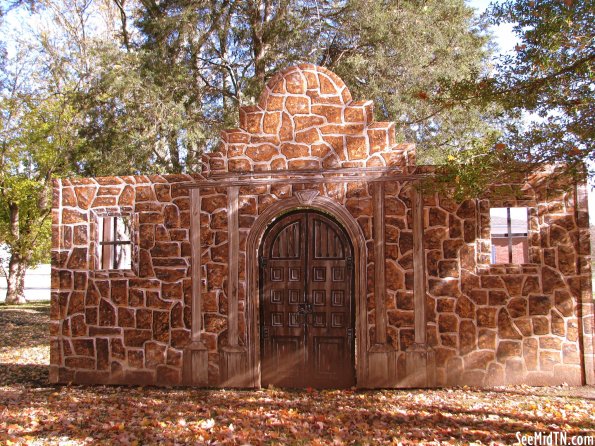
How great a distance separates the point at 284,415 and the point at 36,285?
32594mm

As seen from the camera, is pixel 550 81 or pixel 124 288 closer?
pixel 550 81

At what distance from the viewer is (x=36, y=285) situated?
113 feet

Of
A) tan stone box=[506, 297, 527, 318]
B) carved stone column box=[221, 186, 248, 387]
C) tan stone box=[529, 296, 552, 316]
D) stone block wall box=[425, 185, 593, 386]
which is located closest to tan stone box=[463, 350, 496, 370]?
stone block wall box=[425, 185, 593, 386]

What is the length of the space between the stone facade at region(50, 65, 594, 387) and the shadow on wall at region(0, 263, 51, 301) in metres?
20.3

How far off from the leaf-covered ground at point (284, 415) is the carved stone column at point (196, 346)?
260 mm

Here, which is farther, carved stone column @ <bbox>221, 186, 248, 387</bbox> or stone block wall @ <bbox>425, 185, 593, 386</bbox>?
A: carved stone column @ <bbox>221, 186, 248, 387</bbox>

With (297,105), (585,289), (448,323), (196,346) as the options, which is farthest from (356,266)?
(585,289)

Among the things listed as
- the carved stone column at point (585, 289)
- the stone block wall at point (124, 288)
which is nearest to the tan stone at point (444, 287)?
the carved stone column at point (585, 289)

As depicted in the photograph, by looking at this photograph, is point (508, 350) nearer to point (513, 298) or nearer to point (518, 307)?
point (518, 307)

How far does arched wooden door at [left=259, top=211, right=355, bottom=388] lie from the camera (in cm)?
785

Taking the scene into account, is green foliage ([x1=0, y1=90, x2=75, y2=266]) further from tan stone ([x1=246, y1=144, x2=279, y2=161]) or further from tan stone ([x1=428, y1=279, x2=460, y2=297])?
tan stone ([x1=428, y1=279, x2=460, y2=297])

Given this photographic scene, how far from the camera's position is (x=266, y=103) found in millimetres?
8023

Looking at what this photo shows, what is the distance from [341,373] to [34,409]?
4118mm

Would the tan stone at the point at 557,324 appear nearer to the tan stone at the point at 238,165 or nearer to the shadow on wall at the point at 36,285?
the tan stone at the point at 238,165
